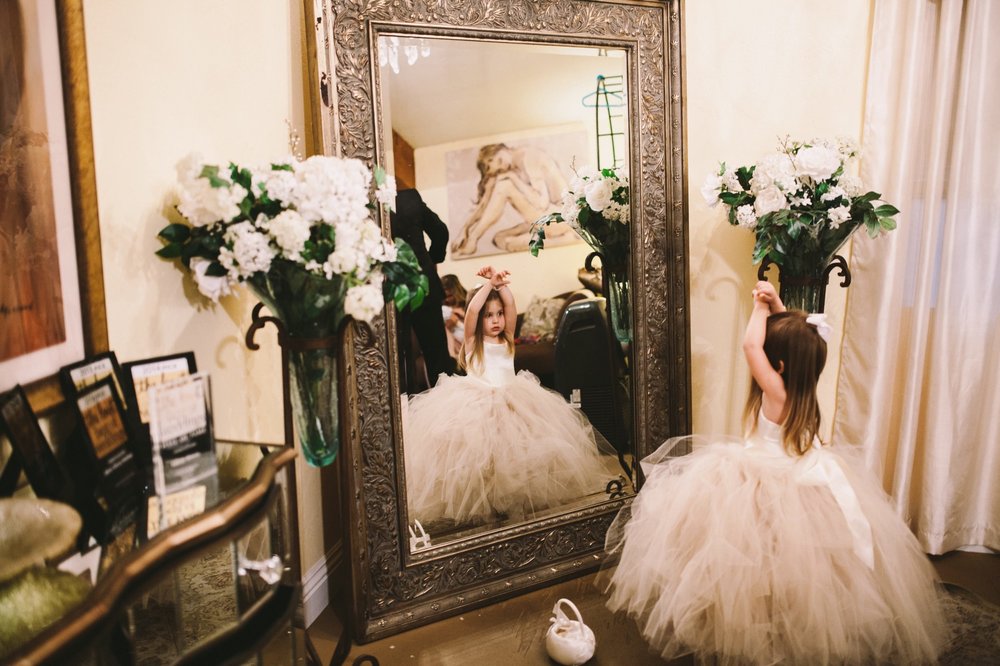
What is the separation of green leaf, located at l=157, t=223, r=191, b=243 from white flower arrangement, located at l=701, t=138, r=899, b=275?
1820mm

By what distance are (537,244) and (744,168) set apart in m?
0.86

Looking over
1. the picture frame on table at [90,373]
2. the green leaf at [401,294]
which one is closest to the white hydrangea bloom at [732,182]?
the green leaf at [401,294]

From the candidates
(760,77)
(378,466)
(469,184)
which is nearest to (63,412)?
(378,466)

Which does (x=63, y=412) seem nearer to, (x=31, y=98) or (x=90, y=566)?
(x=90, y=566)

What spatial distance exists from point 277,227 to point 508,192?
0.98 meters

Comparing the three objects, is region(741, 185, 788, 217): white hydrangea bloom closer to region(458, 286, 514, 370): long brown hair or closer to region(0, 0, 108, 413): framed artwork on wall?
region(458, 286, 514, 370): long brown hair

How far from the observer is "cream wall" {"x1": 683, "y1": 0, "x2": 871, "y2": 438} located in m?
2.65

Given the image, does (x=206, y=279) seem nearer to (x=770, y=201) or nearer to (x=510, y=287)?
(x=510, y=287)

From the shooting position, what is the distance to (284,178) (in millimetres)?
1563

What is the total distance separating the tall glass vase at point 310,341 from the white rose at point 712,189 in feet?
4.95

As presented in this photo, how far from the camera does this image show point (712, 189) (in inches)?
97.0

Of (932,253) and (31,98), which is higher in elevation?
(31,98)

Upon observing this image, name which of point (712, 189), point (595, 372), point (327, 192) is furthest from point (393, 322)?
point (712, 189)

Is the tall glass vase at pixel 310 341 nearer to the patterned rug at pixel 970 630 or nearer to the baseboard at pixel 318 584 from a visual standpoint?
the baseboard at pixel 318 584
